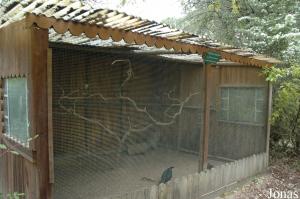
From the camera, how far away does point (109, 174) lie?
18.2 ft

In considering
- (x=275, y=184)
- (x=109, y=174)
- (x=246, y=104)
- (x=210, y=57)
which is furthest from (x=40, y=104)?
→ (x=275, y=184)

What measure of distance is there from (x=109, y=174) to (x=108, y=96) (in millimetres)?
1524

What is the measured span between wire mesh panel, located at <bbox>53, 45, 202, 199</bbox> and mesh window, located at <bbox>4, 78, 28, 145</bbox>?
124cm

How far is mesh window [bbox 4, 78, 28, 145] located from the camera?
11.3 ft

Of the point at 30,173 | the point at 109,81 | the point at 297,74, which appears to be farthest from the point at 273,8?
the point at 30,173

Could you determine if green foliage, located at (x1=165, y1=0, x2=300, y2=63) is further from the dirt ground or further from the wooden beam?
the wooden beam

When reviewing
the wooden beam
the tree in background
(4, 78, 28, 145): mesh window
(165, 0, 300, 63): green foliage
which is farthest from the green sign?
(165, 0, 300, 63): green foliage

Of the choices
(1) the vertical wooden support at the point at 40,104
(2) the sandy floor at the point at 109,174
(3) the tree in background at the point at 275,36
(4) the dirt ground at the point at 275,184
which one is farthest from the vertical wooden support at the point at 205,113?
(1) the vertical wooden support at the point at 40,104

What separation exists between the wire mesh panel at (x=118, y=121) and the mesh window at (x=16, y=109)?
4.06 feet

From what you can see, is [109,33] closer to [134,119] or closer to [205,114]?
[205,114]

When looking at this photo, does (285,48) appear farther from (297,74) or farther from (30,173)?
(30,173)

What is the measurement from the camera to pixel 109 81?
6.39 meters

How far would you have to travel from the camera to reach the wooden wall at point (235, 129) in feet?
19.6

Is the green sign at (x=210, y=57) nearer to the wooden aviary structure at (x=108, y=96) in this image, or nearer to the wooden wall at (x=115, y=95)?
the wooden aviary structure at (x=108, y=96)
